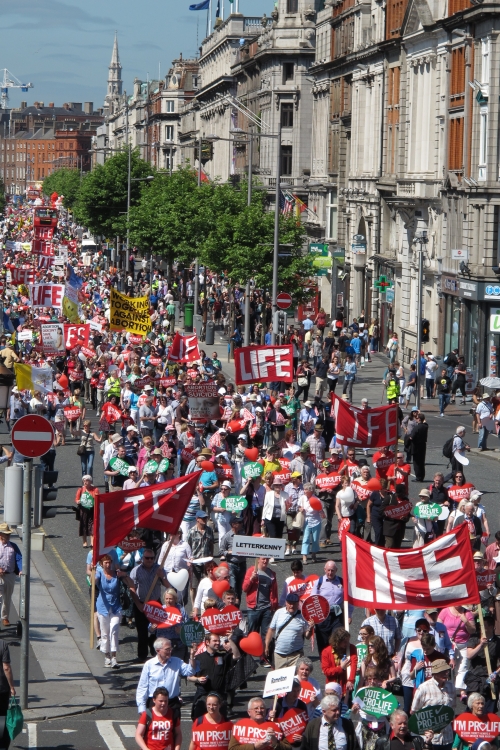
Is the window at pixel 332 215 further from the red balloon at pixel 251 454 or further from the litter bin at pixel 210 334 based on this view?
the red balloon at pixel 251 454

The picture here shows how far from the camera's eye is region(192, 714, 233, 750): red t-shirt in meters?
11.5

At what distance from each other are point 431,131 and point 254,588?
124 feet

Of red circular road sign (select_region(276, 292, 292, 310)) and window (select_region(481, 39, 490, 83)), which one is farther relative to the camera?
window (select_region(481, 39, 490, 83))

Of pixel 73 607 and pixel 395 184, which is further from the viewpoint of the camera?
pixel 395 184

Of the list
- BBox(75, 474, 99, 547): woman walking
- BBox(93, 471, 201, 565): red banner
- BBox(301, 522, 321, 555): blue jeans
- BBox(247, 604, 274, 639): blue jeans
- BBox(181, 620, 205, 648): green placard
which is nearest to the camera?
BBox(181, 620, 205, 648): green placard

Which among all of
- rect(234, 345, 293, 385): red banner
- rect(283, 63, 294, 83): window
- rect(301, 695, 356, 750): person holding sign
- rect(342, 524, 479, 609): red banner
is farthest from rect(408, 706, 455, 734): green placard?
rect(283, 63, 294, 83): window

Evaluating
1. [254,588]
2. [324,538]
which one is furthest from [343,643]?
[324,538]

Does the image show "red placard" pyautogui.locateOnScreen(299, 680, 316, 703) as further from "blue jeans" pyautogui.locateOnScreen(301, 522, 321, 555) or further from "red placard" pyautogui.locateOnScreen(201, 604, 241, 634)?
"blue jeans" pyautogui.locateOnScreen(301, 522, 321, 555)

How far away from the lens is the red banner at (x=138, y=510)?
15484 mm

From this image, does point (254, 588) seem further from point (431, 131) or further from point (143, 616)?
point (431, 131)

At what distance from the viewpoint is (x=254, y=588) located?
52.2 feet

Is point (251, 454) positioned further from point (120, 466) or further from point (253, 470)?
point (253, 470)

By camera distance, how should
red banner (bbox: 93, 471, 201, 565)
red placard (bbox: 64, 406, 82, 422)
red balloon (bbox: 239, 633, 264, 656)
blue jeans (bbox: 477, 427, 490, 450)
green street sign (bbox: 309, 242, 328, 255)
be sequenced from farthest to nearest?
1. green street sign (bbox: 309, 242, 328, 255)
2. blue jeans (bbox: 477, 427, 490, 450)
3. red placard (bbox: 64, 406, 82, 422)
4. red banner (bbox: 93, 471, 201, 565)
5. red balloon (bbox: 239, 633, 264, 656)

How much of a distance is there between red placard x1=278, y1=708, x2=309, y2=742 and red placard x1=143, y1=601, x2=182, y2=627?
2914 mm
